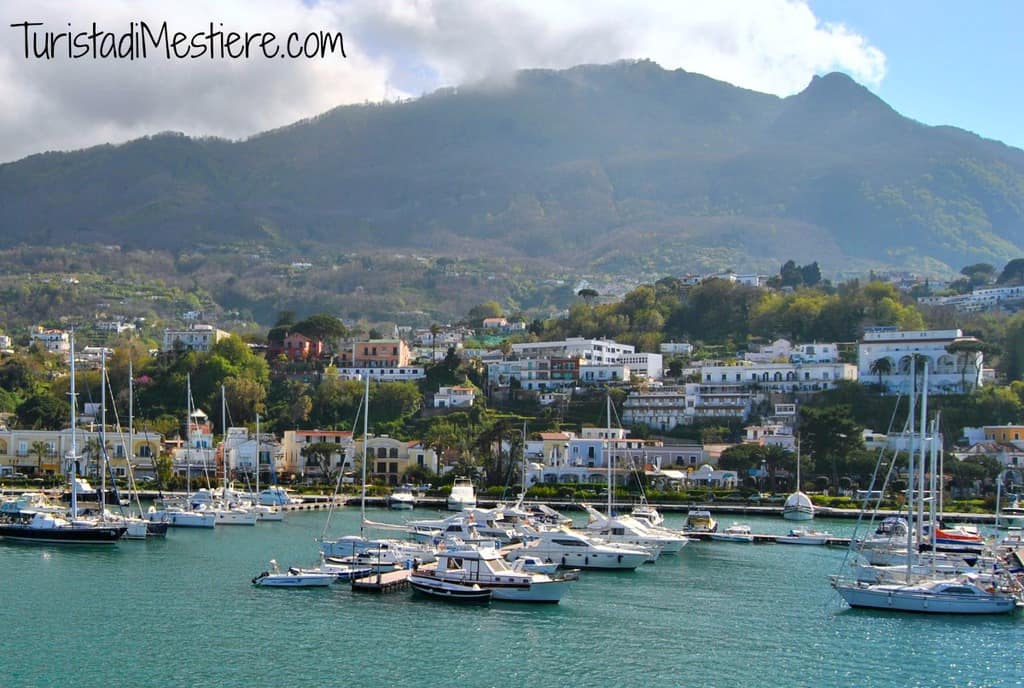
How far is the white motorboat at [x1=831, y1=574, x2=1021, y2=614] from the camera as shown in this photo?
41.4 m

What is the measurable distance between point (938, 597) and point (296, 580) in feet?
68.4

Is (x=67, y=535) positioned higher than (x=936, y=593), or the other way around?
(x=67, y=535)

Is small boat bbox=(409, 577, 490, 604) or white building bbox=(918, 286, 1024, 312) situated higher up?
white building bbox=(918, 286, 1024, 312)

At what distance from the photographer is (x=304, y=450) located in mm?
94125

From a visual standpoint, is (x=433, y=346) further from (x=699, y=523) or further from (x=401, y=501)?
(x=699, y=523)

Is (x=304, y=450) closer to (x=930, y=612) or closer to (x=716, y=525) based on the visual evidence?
(x=716, y=525)

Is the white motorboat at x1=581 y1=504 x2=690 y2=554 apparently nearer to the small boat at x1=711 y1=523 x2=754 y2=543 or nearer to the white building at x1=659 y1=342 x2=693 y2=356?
the small boat at x1=711 y1=523 x2=754 y2=543

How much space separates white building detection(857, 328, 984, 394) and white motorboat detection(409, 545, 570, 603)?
6817 cm

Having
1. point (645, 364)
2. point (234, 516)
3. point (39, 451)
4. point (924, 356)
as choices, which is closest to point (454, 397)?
point (645, 364)

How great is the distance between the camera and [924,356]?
4154 inches

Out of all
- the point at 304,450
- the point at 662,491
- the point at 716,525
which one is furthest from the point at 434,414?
the point at 716,525

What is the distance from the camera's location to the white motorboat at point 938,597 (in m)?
41.4

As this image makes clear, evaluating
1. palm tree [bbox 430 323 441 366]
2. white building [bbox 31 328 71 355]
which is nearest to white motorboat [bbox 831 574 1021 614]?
palm tree [bbox 430 323 441 366]

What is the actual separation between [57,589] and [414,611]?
1265 centimetres
